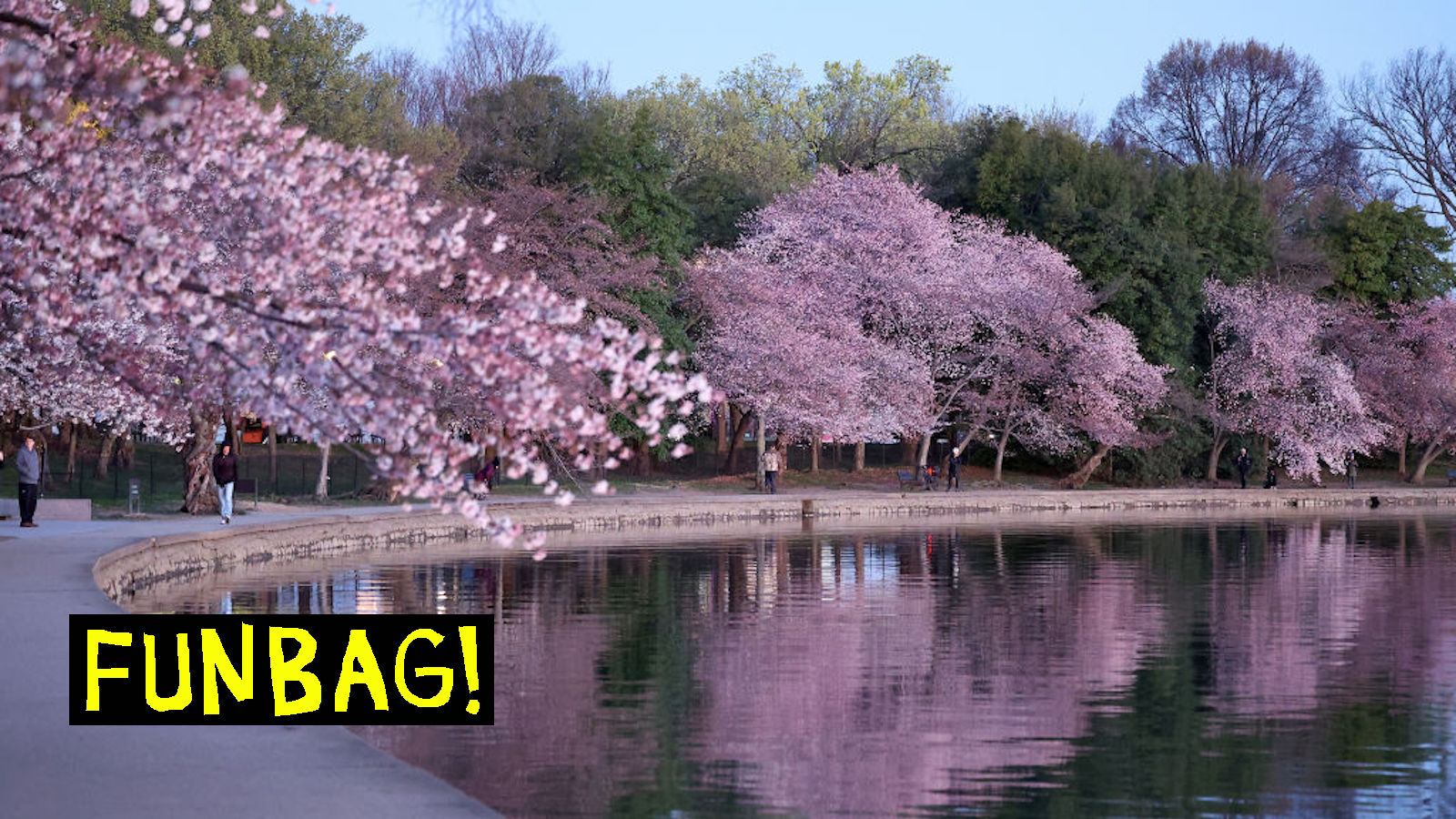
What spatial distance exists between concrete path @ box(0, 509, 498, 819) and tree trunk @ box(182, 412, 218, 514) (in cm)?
2400

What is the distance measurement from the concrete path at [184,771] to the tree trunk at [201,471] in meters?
24.0

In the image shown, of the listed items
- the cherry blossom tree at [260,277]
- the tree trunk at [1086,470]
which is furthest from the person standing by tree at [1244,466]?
the cherry blossom tree at [260,277]

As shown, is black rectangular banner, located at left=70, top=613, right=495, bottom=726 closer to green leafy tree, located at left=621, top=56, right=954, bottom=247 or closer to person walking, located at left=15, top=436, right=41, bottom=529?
person walking, located at left=15, top=436, right=41, bottom=529

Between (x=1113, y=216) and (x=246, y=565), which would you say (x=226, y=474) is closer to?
(x=246, y=565)

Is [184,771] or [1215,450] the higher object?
[1215,450]

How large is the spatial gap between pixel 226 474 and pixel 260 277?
25.3 metres

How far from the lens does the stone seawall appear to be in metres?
27.5

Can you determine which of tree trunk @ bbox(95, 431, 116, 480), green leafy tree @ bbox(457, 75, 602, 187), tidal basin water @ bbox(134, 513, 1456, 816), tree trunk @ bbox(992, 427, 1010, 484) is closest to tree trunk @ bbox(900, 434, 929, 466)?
tree trunk @ bbox(992, 427, 1010, 484)

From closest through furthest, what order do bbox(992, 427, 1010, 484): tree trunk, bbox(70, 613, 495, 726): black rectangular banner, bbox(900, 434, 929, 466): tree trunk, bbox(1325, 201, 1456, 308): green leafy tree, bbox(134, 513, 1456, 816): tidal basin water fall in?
bbox(70, 613, 495, 726): black rectangular banner < bbox(134, 513, 1456, 816): tidal basin water < bbox(992, 427, 1010, 484): tree trunk < bbox(900, 434, 929, 466): tree trunk < bbox(1325, 201, 1456, 308): green leafy tree

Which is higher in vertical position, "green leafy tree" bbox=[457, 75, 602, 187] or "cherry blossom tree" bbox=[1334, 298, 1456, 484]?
"green leafy tree" bbox=[457, 75, 602, 187]

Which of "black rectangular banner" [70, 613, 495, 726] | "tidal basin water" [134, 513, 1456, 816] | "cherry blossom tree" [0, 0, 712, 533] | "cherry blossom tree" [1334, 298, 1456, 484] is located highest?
"cherry blossom tree" [1334, 298, 1456, 484]

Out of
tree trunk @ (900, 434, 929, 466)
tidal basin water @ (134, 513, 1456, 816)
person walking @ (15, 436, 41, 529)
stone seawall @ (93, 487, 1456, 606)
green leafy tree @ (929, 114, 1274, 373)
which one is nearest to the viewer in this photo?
tidal basin water @ (134, 513, 1456, 816)

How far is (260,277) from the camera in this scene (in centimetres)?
918

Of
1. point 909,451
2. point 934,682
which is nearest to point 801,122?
point 909,451
